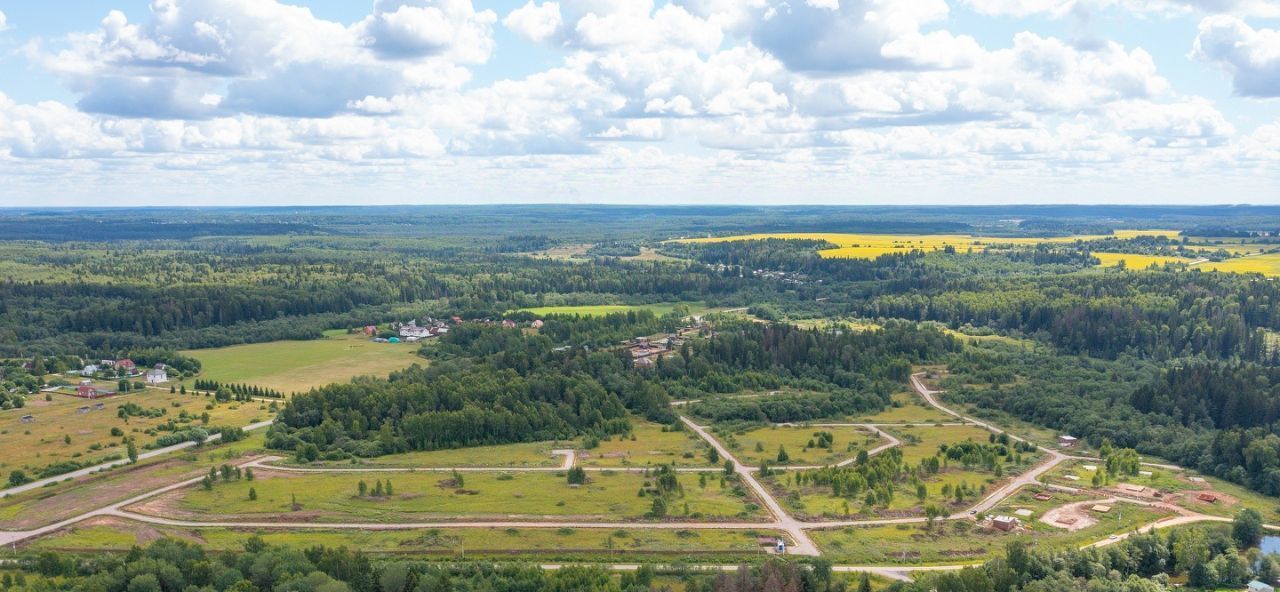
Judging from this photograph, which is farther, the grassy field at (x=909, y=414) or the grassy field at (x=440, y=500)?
the grassy field at (x=909, y=414)

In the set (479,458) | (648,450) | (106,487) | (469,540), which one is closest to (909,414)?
(648,450)

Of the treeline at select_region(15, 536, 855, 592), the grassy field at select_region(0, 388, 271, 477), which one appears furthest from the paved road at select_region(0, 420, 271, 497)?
the treeline at select_region(15, 536, 855, 592)

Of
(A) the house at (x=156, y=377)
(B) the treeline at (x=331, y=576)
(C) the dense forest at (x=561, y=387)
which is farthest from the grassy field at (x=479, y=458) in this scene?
(A) the house at (x=156, y=377)

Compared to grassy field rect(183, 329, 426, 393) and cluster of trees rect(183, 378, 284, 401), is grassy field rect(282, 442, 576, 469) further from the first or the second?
grassy field rect(183, 329, 426, 393)

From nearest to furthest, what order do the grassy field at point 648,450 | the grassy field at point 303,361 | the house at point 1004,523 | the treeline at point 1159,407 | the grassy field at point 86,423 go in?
the house at point 1004,523
the treeline at point 1159,407
the grassy field at point 648,450
the grassy field at point 86,423
the grassy field at point 303,361

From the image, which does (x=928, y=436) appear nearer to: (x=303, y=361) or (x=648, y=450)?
(x=648, y=450)

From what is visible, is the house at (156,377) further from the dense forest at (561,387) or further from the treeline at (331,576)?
the treeline at (331,576)

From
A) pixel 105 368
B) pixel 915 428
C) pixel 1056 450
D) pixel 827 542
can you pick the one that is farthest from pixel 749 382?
pixel 105 368
